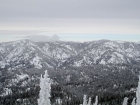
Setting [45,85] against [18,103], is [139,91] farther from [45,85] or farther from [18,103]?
[18,103]

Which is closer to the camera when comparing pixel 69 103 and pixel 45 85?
pixel 45 85

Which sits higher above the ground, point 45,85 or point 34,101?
point 45,85

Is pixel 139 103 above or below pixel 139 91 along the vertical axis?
below

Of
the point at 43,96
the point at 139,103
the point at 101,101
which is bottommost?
the point at 101,101

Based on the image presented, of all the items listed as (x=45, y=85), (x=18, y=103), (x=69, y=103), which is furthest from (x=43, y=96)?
(x=18, y=103)

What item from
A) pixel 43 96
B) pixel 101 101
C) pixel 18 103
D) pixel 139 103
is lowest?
pixel 18 103

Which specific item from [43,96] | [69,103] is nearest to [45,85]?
[43,96]

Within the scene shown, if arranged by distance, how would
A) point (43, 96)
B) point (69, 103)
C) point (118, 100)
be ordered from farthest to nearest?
point (118, 100) → point (69, 103) → point (43, 96)

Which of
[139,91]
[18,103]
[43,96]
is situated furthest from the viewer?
[18,103]

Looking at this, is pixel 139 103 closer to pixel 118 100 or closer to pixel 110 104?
pixel 110 104
